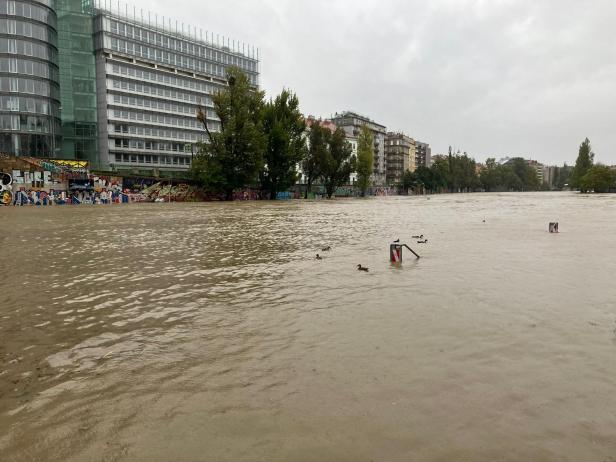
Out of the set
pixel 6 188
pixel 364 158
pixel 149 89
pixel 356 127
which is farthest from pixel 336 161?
pixel 356 127

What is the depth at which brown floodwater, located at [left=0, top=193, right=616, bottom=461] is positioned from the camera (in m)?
3.77

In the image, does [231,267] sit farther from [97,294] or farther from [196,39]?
[196,39]

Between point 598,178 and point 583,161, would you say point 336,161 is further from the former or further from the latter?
point 583,161

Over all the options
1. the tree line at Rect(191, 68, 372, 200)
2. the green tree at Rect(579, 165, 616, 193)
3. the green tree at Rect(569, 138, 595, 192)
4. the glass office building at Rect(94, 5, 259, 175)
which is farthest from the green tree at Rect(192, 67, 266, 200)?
the green tree at Rect(569, 138, 595, 192)

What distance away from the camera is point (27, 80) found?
→ 85.9 meters

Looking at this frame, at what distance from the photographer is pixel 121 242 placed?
17.6 meters

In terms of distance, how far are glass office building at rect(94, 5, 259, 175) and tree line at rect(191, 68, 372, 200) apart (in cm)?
3327

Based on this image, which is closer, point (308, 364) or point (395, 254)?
point (308, 364)

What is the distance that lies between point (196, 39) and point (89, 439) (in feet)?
462

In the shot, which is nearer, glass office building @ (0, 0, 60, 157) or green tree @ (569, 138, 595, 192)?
glass office building @ (0, 0, 60, 157)

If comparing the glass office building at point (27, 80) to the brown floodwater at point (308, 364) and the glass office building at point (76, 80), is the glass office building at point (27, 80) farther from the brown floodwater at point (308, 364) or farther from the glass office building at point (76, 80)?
the brown floodwater at point (308, 364)

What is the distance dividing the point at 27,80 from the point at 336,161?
62426 mm

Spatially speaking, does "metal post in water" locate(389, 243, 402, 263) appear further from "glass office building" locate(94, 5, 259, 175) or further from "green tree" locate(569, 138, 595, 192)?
"green tree" locate(569, 138, 595, 192)

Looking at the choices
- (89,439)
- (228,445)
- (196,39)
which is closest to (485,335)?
(228,445)
